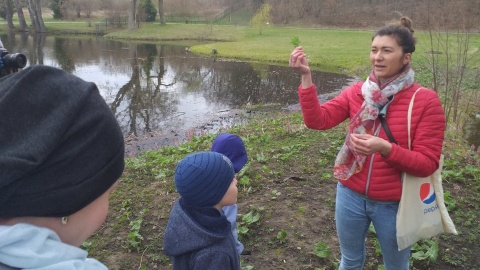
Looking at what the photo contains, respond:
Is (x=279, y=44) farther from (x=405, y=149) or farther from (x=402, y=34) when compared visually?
(x=405, y=149)

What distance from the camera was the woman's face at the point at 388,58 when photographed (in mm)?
2605

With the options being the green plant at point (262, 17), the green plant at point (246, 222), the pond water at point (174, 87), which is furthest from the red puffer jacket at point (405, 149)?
the green plant at point (262, 17)

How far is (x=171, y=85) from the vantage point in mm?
17328

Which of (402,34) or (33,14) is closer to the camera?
(402,34)

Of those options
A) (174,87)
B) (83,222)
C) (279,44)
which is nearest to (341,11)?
(279,44)

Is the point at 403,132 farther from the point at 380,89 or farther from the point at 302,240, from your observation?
the point at 302,240

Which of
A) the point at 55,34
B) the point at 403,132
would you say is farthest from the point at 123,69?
the point at 55,34

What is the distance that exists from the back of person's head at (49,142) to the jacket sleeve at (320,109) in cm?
200

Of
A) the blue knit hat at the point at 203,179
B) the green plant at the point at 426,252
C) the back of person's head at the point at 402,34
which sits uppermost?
the back of person's head at the point at 402,34

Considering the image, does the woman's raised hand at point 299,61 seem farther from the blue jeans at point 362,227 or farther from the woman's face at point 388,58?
the blue jeans at point 362,227

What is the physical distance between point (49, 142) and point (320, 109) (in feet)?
7.41

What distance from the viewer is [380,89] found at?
2.60m

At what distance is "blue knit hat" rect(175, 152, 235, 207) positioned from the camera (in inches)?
79.7

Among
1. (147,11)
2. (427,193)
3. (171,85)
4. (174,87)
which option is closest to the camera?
(427,193)
